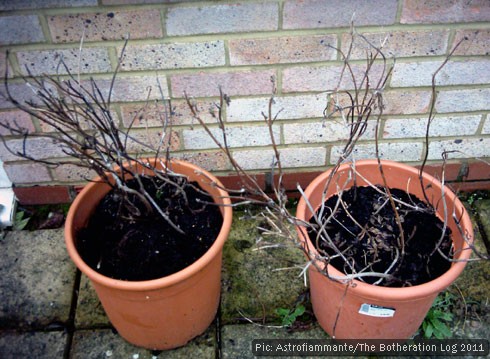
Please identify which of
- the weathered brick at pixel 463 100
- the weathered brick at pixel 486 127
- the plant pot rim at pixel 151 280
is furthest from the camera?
the weathered brick at pixel 486 127

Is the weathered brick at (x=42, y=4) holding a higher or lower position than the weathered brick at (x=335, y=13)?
higher

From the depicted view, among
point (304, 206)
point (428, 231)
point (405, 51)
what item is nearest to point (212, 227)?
point (304, 206)

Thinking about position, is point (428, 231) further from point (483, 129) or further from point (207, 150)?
point (207, 150)

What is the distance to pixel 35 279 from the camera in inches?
80.9

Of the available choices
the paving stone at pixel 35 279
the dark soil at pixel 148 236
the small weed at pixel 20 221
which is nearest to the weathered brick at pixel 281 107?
the dark soil at pixel 148 236

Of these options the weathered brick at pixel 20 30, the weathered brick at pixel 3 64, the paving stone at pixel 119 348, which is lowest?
the paving stone at pixel 119 348

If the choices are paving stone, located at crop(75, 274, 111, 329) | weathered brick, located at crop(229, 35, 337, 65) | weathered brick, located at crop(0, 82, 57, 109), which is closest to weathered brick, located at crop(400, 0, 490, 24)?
weathered brick, located at crop(229, 35, 337, 65)

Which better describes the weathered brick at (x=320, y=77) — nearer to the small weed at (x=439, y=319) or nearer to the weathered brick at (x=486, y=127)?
the weathered brick at (x=486, y=127)

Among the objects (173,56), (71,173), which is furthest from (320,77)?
(71,173)

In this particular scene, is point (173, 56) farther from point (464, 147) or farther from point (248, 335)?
point (464, 147)

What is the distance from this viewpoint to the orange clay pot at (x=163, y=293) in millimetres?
1535

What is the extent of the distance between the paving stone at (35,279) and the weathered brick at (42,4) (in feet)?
3.35

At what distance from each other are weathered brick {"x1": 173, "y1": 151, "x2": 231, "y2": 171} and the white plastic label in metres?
0.88

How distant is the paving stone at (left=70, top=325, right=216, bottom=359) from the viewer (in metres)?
1.82
